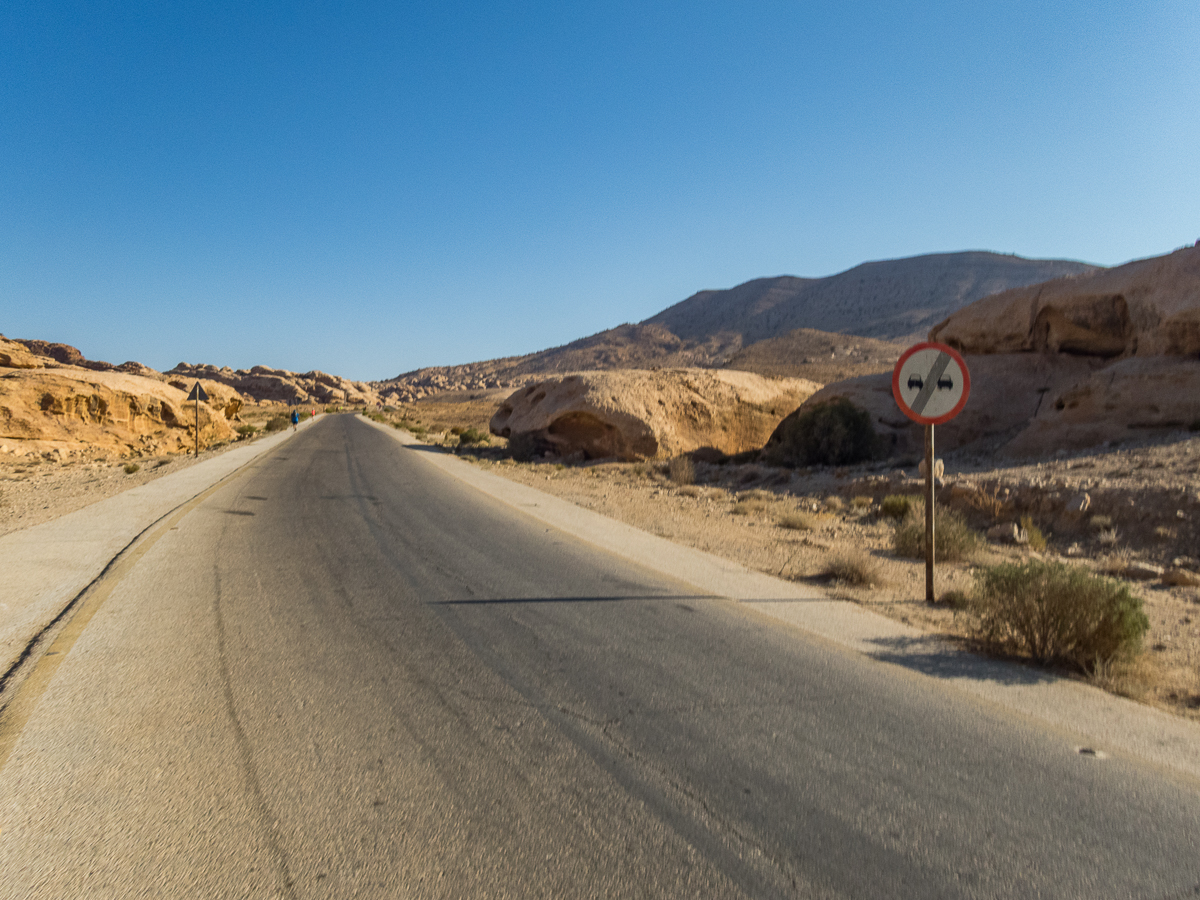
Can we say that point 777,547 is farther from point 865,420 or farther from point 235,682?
point 865,420

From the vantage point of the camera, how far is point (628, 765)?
3.30 m

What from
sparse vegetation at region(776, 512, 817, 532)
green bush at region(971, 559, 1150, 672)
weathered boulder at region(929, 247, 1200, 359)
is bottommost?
sparse vegetation at region(776, 512, 817, 532)

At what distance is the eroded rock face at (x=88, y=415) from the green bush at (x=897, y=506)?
27.0 m

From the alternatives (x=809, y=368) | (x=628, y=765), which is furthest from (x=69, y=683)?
(x=809, y=368)

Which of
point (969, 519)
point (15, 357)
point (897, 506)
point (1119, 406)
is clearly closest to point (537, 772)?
point (897, 506)

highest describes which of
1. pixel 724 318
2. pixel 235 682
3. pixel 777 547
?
pixel 724 318

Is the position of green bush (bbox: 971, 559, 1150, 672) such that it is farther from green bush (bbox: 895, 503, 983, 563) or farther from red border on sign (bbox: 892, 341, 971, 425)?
green bush (bbox: 895, 503, 983, 563)

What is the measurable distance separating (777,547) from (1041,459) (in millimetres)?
7407

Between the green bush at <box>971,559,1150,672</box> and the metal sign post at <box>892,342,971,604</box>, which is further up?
the metal sign post at <box>892,342,971,604</box>

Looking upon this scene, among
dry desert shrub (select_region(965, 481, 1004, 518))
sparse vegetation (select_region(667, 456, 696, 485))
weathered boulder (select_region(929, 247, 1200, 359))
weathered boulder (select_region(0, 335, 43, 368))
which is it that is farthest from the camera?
weathered boulder (select_region(0, 335, 43, 368))

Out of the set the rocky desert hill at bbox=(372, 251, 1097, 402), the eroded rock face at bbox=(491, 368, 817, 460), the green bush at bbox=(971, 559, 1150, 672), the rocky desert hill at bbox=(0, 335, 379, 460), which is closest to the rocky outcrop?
the rocky desert hill at bbox=(372, 251, 1097, 402)

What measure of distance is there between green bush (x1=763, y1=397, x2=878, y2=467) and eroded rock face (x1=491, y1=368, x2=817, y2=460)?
3653 mm

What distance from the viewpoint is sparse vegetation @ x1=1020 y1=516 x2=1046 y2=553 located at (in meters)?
9.10

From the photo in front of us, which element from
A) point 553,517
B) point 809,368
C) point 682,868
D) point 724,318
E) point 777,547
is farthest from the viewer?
point 724,318
